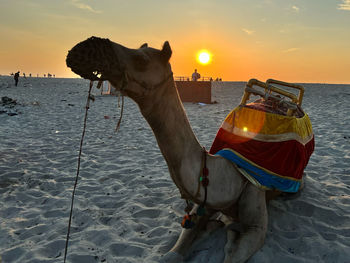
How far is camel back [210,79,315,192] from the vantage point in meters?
2.87

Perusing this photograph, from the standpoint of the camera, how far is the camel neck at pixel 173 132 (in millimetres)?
2154

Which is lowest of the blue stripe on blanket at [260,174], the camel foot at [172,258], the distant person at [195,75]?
the camel foot at [172,258]

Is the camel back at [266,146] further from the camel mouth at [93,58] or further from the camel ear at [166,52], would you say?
the camel mouth at [93,58]

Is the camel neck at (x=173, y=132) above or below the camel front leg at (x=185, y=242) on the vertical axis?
above

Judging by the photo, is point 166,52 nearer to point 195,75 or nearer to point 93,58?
point 93,58

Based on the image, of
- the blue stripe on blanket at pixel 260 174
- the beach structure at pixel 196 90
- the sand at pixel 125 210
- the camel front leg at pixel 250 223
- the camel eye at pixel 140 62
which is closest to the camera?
the camel eye at pixel 140 62

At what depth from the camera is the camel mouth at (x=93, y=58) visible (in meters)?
1.67

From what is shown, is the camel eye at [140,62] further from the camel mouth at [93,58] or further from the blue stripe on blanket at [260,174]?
the blue stripe on blanket at [260,174]

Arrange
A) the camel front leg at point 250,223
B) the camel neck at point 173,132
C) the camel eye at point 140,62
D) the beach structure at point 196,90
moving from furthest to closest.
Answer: the beach structure at point 196,90, the camel front leg at point 250,223, the camel neck at point 173,132, the camel eye at point 140,62

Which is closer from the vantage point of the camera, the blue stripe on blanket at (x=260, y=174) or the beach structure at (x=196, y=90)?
the blue stripe on blanket at (x=260, y=174)

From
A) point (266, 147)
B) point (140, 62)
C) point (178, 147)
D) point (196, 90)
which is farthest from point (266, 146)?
point (196, 90)

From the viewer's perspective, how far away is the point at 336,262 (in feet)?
9.12

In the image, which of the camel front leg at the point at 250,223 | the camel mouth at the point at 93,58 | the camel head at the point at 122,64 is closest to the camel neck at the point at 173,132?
the camel head at the point at 122,64

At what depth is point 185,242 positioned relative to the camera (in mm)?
2975
